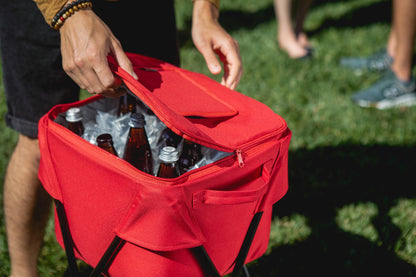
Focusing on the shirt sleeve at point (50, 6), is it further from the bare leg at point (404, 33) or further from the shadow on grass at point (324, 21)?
the shadow on grass at point (324, 21)

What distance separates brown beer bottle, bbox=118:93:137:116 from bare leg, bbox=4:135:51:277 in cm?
32

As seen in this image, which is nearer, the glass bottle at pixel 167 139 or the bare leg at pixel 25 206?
the glass bottle at pixel 167 139

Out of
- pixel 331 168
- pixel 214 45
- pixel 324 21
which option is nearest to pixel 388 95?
pixel 331 168

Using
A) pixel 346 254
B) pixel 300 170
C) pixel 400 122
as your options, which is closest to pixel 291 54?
pixel 400 122

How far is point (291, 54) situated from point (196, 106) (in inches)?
117

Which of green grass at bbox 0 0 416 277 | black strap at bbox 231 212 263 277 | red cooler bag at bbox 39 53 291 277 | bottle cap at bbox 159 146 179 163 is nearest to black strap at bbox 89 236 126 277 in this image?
red cooler bag at bbox 39 53 291 277

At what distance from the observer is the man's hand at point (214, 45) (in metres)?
1.34

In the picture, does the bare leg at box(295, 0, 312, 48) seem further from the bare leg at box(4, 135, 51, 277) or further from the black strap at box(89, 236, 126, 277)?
the black strap at box(89, 236, 126, 277)

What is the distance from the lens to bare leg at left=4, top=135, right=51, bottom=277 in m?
1.42

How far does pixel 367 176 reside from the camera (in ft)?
7.80

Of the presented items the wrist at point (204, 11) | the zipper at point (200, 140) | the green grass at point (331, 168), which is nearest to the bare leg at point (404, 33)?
the green grass at point (331, 168)

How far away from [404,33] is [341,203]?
1590mm

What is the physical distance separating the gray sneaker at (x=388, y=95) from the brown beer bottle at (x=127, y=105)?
2243mm

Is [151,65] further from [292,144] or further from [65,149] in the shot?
[292,144]
